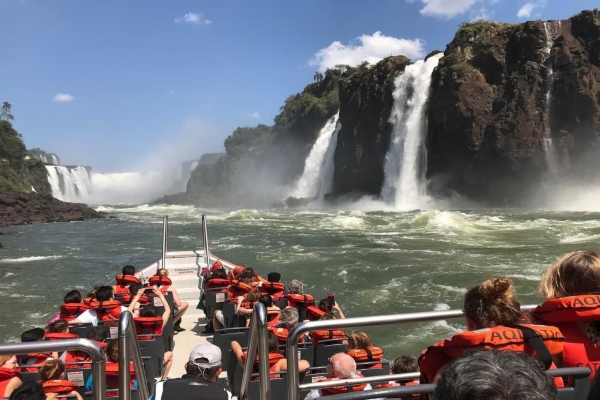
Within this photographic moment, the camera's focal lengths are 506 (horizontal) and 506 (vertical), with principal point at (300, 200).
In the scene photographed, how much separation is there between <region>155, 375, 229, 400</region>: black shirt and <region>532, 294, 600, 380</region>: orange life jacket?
79.3 inches

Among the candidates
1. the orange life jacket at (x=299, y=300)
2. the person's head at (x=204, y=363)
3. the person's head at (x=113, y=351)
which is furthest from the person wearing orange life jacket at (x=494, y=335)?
the orange life jacket at (x=299, y=300)

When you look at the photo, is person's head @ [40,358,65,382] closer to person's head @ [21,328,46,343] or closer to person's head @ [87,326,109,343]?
person's head @ [21,328,46,343]

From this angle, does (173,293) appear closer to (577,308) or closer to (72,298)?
(72,298)

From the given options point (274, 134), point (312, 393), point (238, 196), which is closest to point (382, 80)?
point (238, 196)

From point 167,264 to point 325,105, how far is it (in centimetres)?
6958

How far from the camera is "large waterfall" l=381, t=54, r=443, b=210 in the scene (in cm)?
4628

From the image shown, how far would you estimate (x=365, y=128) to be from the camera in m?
55.0

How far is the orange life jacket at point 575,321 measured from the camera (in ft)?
7.10

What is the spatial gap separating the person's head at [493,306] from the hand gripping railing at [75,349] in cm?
174

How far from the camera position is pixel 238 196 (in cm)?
8406

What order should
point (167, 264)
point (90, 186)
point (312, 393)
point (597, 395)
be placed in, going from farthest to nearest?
point (90, 186), point (167, 264), point (312, 393), point (597, 395)

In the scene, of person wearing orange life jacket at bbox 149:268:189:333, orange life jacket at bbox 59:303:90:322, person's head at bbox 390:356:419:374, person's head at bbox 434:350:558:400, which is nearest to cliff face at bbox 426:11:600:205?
person wearing orange life jacket at bbox 149:268:189:333

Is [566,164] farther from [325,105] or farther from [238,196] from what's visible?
[238,196]

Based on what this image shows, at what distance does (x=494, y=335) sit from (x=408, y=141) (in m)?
45.9
